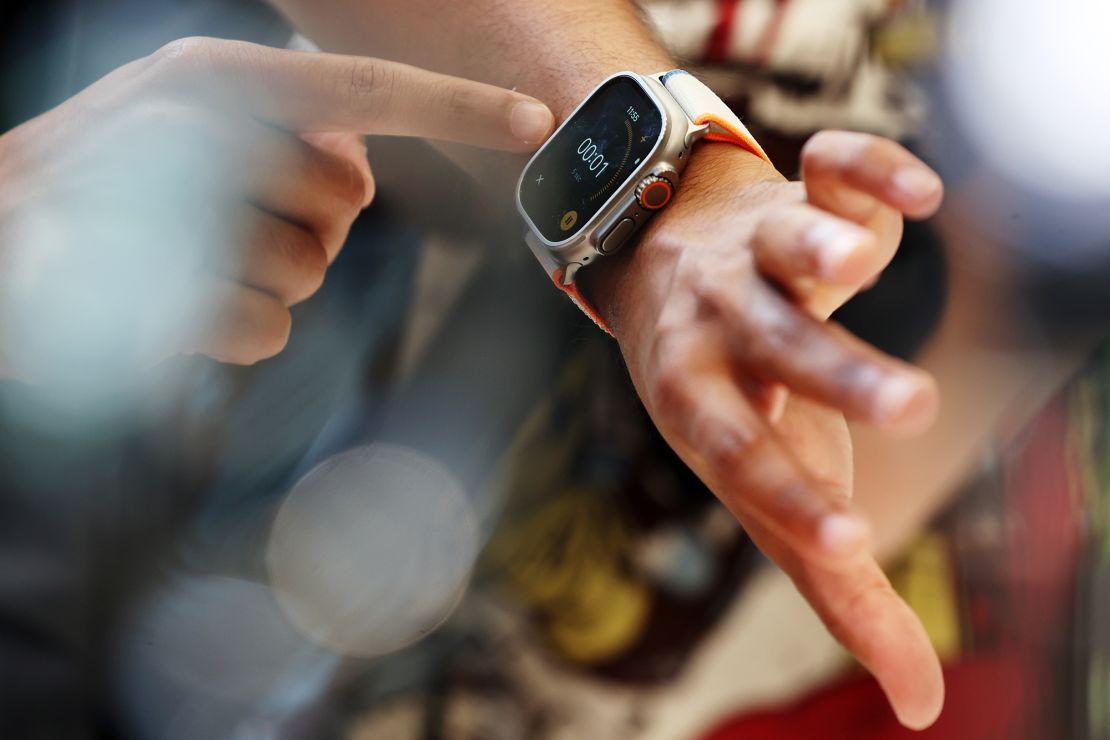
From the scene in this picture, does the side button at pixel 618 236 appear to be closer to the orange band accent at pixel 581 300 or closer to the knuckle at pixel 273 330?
the orange band accent at pixel 581 300

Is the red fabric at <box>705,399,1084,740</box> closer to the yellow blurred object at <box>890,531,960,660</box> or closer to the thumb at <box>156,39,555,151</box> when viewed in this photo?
the yellow blurred object at <box>890,531,960,660</box>

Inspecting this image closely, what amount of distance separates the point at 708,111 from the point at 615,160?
0.06 metres

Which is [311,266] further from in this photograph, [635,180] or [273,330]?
[635,180]

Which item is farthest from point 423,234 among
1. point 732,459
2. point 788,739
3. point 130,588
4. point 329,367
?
point 788,739

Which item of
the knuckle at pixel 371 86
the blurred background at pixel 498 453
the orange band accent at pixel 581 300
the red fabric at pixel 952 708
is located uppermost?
the knuckle at pixel 371 86

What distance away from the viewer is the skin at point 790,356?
0.31m

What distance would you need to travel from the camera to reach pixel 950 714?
2.77 feet

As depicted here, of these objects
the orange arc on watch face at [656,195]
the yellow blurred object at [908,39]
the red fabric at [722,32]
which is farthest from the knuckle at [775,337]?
the yellow blurred object at [908,39]

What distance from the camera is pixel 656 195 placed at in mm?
456

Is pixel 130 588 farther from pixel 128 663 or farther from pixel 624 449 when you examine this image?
pixel 624 449

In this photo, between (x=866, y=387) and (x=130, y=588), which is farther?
(x=130, y=588)

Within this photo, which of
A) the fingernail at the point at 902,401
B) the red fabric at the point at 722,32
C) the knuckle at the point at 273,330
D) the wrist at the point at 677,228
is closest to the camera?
the fingernail at the point at 902,401

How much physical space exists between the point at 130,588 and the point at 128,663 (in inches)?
2.2

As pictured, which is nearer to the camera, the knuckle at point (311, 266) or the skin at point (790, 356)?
the skin at point (790, 356)
